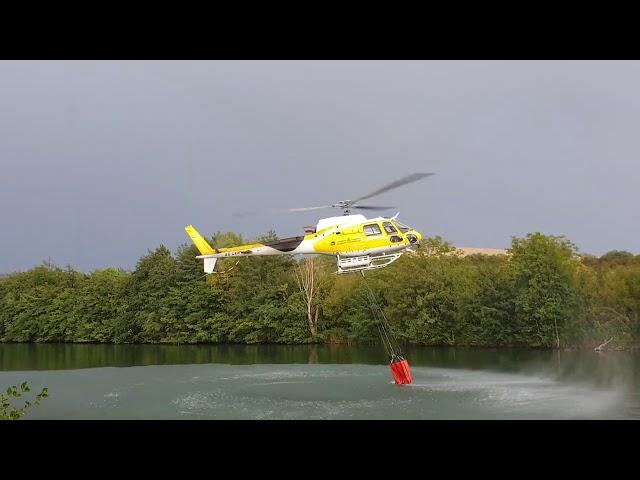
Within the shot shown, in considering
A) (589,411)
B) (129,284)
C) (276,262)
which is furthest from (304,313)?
(589,411)

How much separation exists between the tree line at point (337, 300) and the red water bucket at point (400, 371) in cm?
1305

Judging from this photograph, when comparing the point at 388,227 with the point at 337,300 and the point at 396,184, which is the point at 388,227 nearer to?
the point at 396,184

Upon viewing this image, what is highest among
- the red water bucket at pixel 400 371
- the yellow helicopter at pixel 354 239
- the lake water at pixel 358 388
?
the yellow helicopter at pixel 354 239

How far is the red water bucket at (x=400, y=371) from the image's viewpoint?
23134 millimetres

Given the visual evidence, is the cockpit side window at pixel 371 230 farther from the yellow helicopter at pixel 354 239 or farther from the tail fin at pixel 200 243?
the tail fin at pixel 200 243

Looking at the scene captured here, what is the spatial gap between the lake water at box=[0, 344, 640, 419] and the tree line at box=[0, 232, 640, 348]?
2.94 metres

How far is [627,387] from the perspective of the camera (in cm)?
2469

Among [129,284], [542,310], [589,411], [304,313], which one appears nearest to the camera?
[589,411]

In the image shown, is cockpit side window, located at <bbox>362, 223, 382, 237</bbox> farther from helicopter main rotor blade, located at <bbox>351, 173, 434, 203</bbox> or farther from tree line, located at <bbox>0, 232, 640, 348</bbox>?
tree line, located at <bbox>0, 232, 640, 348</bbox>

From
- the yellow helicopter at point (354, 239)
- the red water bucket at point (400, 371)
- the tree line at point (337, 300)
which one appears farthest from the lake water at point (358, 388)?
the yellow helicopter at point (354, 239)

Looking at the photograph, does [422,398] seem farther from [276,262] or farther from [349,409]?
[276,262]

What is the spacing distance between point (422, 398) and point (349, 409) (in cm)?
277

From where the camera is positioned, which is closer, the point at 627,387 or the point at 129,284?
the point at 627,387

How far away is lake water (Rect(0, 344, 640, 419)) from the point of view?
19359 mm
